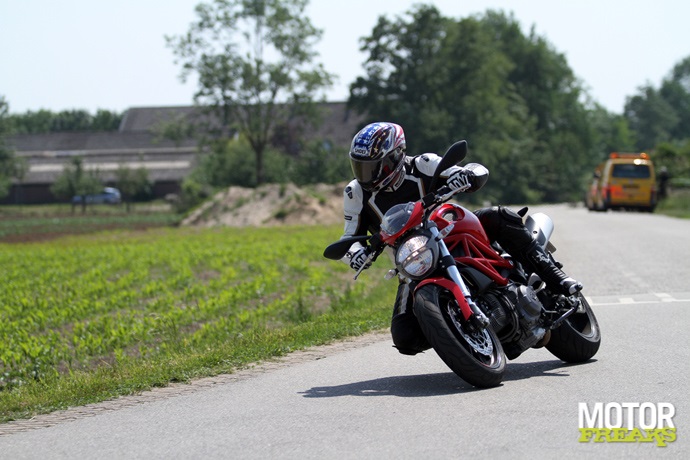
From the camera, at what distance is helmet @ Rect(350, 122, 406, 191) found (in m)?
8.04

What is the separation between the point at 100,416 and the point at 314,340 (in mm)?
3557

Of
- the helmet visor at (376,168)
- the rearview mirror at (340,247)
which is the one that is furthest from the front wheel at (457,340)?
the helmet visor at (376,168)

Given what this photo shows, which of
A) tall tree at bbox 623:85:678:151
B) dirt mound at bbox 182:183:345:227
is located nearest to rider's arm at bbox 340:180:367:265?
dirt mound at bbox 182:183:345:227

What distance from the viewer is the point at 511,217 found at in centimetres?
859

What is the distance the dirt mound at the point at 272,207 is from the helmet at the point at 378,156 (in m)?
45.8

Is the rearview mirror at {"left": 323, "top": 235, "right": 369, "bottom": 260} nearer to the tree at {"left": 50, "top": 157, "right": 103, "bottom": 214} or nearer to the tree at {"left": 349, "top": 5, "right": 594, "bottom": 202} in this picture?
the tree at {"left": 349, "top": 5, "right": 594, "bottom": 202}

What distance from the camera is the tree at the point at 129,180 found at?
305ft

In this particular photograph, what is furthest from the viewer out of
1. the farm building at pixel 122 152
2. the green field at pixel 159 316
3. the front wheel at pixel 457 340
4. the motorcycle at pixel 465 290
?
the farm building at pixel 122 152

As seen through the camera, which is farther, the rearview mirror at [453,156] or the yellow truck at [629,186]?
the yellow truck at [629,186]

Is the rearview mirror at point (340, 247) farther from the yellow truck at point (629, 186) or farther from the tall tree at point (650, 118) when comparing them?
the tall tree at point (650, 118)

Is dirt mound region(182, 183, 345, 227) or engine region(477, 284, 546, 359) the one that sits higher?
engine region(477, 284, 546, 359)

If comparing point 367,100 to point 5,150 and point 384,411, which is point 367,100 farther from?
point 384,411

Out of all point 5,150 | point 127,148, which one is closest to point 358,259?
point 5,150

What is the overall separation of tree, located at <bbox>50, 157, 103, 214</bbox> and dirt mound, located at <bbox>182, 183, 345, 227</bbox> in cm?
2680
